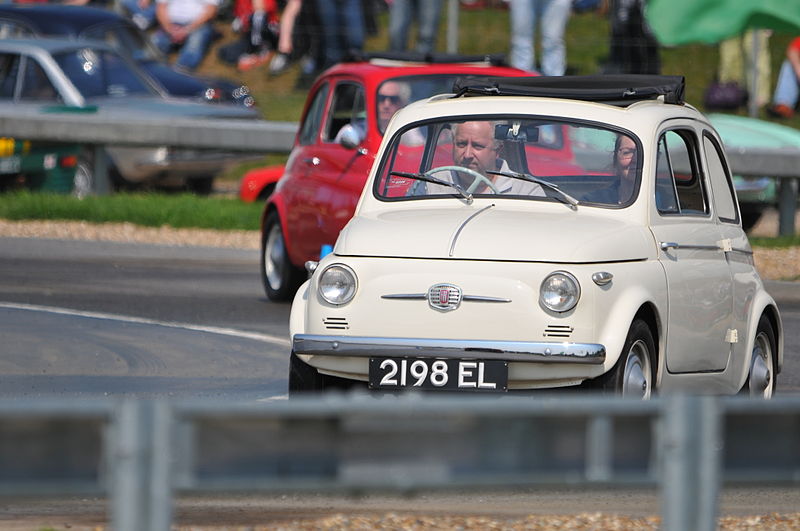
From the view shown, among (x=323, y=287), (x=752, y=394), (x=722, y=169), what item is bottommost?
(x=752, y=394)

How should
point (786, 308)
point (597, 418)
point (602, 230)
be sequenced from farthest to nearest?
point (786, 308), point (602, 230), point (597, 418)

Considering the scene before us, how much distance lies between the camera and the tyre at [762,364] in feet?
28.4

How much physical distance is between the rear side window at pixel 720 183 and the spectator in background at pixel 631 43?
10825 millimetres

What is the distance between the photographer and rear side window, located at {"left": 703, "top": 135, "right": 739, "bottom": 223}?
28.3ft

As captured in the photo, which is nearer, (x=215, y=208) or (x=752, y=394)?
(x=752, y=394)

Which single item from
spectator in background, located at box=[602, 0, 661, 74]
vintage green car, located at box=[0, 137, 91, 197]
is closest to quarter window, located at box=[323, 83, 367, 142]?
vintage green car, located at box=[0, 137, 91, 197]

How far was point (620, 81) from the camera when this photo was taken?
9.27 meters

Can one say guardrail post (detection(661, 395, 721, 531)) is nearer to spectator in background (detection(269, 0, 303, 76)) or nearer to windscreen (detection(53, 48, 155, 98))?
windscreen (detection(53, 48, 155, 98))

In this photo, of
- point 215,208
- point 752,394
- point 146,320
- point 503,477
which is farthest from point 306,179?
point 503,477

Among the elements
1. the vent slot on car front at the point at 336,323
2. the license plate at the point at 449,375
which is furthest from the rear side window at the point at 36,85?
the license plate at the point at 449,375

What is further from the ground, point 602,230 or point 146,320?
point 602,230

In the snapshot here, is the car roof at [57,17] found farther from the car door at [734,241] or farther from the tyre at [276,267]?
the car door at [734,241]

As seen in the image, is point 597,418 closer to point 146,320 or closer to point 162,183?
point 146,320

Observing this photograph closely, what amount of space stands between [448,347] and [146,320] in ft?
15.5
